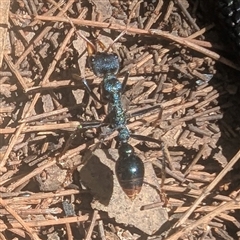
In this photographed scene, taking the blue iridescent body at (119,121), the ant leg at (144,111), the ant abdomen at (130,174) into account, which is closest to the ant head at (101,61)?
the blue iridescent body at (119,121)

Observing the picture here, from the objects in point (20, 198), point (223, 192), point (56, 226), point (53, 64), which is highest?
point (53, 64)

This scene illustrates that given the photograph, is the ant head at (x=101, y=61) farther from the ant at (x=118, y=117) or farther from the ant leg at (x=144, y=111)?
the ant leg at (x=144, y=111)

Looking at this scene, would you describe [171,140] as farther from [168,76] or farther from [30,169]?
[30,169]

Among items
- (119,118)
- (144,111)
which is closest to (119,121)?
(119,118)

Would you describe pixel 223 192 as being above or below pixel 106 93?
below

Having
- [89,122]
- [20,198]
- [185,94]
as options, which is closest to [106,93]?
[89,122]

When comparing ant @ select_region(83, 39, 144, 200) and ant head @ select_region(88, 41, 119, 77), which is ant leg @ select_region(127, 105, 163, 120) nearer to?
ant @ select_region(83, 39, 144, 200)
